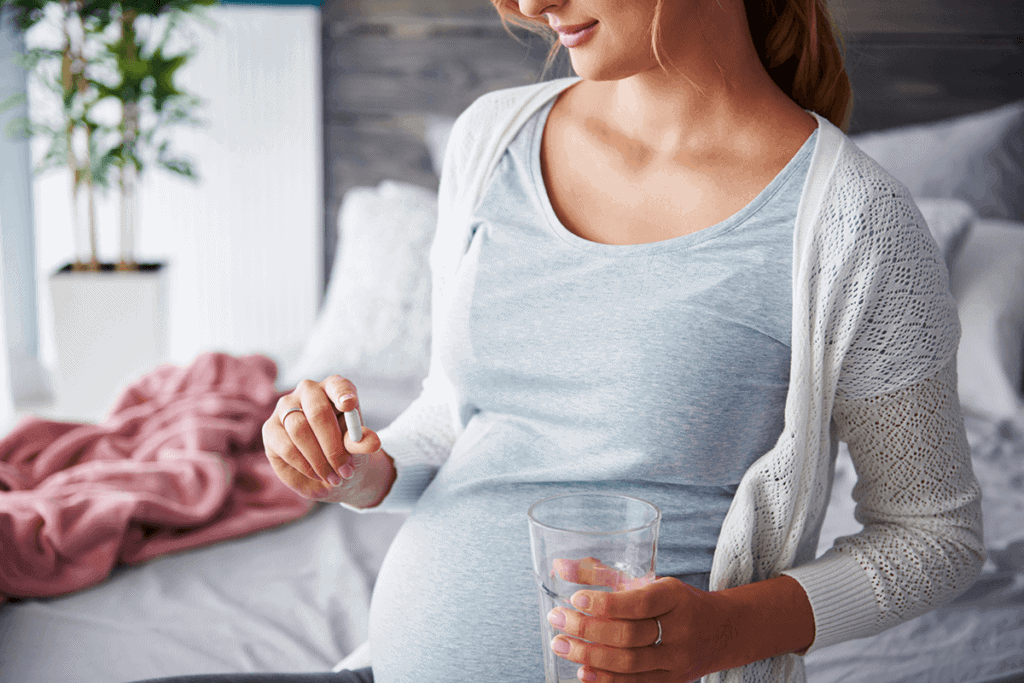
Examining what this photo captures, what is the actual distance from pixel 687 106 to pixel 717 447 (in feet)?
1.04

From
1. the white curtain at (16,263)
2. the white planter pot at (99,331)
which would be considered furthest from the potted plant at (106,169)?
the white curtain at (16,263)

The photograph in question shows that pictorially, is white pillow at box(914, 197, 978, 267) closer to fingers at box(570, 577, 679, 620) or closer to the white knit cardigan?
the white knit cardigan

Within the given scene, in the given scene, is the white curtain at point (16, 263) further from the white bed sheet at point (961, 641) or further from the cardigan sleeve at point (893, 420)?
the cardigan sleeve at point (893, 420)

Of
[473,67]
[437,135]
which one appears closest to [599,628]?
[437,135]

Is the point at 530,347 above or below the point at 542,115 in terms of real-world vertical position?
below

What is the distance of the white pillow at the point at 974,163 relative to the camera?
6.58 feet

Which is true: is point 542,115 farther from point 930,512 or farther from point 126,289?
point 126,289

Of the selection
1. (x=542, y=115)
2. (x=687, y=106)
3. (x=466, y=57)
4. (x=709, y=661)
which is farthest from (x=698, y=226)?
(x=466, y=57)

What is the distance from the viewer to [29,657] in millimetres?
1055

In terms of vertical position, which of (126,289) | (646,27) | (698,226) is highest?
(646,27)

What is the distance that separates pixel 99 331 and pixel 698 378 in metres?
2.02

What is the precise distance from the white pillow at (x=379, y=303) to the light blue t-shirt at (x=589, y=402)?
1147 millimetres

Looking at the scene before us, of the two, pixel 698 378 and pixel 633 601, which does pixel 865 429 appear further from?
pixel 633 601

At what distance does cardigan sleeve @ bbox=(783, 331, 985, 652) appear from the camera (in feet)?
2.47
